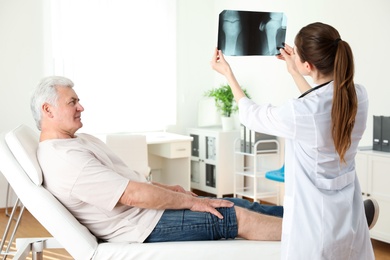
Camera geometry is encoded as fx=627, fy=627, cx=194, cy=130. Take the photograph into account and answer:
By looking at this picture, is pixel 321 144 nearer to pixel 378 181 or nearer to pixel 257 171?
pixel 378 181

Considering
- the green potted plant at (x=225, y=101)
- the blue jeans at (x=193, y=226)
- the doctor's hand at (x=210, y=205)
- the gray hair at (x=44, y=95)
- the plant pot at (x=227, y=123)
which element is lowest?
the blue jeans at (x=193, y=226)

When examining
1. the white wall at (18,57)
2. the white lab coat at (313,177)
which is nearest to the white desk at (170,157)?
the white wall at (18,57)

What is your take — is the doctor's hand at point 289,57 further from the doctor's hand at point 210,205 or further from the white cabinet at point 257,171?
the white cabinet at point 257,171

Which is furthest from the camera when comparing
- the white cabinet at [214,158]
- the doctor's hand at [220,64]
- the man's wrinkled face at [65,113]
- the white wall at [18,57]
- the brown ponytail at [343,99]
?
the white cabinet at [214,158]

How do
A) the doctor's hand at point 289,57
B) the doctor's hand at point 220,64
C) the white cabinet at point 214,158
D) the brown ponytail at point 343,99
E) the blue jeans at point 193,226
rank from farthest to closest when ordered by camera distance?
1. the white cabinet at point 214,158
2. the blue jeans at point 193,226
3. the doctor's hand at point 289,57
4. the doctor's hand at point 220,64
5. the brown ponytail at point 343,99

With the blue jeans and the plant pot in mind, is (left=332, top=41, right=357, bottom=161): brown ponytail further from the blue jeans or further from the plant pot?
the plant pot

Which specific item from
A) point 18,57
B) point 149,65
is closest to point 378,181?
point 149,65

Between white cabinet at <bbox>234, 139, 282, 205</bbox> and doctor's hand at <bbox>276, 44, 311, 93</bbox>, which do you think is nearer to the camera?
doctor's hand at <bbox>276, 44, 311, 93</bbox>

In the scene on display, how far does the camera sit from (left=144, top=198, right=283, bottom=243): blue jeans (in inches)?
94.1

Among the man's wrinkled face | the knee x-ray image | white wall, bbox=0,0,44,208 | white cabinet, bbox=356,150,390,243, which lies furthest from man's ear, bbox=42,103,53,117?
white wall, bbox=0,0,44,208

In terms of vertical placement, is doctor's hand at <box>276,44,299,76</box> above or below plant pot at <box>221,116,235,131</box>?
above

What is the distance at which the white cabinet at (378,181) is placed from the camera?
3754 millimetres

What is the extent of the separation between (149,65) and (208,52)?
643 millimetres

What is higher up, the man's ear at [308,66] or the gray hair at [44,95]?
the man's ear at [308,66]
